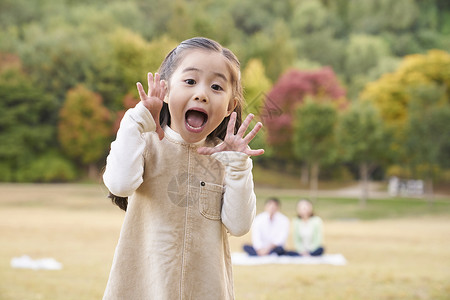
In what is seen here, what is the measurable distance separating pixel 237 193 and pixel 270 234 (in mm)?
7414

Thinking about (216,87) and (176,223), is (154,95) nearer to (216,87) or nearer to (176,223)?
(216,87)

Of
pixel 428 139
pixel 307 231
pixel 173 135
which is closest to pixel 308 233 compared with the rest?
pixel 307 231

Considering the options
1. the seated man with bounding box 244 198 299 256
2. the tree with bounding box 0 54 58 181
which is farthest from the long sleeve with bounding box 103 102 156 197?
the tree with bounding box 0 54 58 181

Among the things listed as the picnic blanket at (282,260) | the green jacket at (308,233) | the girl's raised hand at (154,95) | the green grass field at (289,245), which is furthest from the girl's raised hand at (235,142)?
the green jacket at (308,233)

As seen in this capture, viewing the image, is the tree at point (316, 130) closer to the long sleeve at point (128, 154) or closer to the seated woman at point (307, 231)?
the seated woman at point (307, 231)

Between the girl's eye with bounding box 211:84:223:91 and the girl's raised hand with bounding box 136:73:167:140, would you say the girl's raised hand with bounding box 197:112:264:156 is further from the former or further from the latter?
the girl's raised hand with bounding box 136:73:167:140

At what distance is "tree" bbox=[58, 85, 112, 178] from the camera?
3125 centimetres

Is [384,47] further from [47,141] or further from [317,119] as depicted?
[47,141]

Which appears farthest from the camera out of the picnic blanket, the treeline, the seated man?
the treeline

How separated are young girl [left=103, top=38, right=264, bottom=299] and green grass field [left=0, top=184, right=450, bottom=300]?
163 inches

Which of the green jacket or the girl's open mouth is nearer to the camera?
the girl's open mouth

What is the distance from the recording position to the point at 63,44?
3391 centimetres

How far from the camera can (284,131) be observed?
3294cm

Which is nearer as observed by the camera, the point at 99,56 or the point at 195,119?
the point at 195,119
